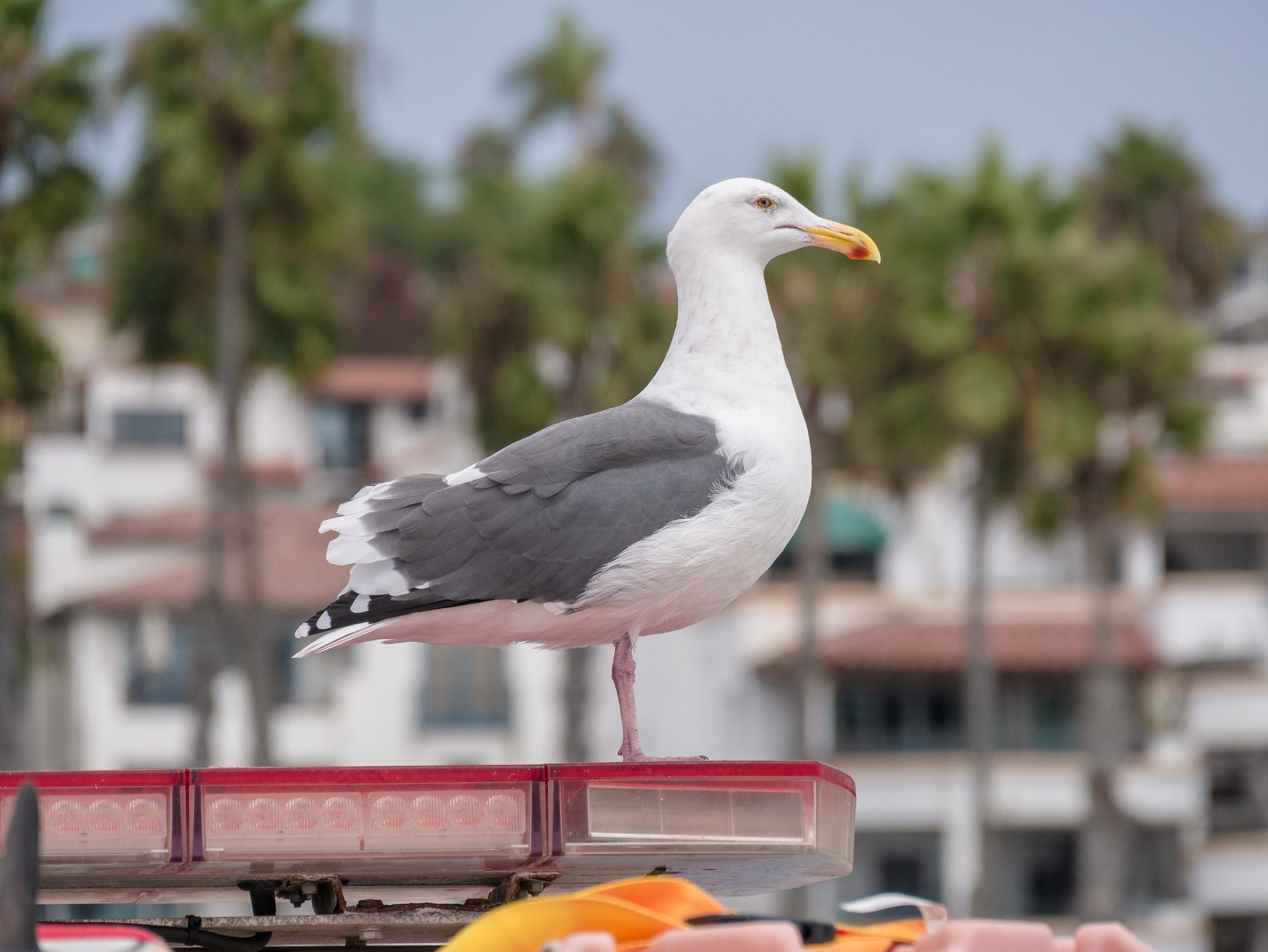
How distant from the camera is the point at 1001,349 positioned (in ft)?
115

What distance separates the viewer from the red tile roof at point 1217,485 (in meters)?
41.5

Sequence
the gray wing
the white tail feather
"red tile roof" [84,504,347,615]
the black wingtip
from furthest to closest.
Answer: "red tile roof" [84,504,347,615]
the gray wing
the white tail feather
the black wingtip

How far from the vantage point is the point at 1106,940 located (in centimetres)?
432

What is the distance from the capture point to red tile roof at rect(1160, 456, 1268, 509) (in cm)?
4150

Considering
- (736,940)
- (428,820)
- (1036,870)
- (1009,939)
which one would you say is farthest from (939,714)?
(736,940)

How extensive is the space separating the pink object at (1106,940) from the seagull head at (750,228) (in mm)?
2937

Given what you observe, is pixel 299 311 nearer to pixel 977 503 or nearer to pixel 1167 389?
pixel 977 503

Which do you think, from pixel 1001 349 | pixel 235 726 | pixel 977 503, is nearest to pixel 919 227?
pixel 1001 349

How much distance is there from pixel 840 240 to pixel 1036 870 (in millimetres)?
35032

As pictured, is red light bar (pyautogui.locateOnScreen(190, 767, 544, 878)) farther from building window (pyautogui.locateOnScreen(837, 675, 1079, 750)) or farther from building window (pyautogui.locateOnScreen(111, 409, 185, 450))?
building window (pyautogui.locateOnScreen(111, 409, 185, 450))

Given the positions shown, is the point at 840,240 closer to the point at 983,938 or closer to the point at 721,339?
the point at 721,339

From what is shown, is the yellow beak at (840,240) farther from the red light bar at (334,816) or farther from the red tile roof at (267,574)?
the red tile roof at (267,574)

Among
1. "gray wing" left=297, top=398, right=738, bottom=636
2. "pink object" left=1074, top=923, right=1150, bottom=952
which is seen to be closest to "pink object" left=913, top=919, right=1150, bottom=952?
"pink object" left=1074, top=923, right=1150, bottom=952

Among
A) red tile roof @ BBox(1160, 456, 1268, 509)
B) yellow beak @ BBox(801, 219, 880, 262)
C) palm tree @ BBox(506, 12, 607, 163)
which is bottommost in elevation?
yellow beak @ BBox(801, 219, 880, 262)
